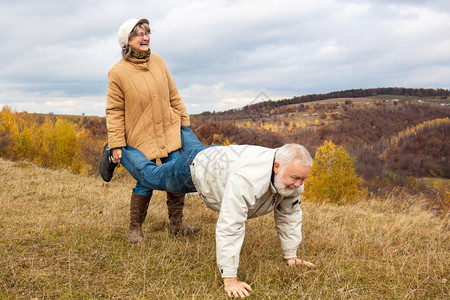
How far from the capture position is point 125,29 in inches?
143

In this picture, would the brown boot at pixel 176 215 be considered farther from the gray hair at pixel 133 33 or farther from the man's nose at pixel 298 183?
the man's nose at pixel 298 183

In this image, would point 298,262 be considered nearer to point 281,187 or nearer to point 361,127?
point 281,187

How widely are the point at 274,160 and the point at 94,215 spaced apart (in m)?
3.24

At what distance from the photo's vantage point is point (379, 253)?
370cm

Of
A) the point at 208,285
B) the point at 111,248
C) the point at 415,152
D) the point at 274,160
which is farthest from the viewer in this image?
the point at 415,152

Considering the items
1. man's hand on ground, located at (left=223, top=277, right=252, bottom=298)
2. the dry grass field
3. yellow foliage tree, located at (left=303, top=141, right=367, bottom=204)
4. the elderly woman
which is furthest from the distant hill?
man's hand on ground, located at (left=223, top=277, right=252, bottom=298)

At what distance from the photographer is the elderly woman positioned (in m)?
3.71

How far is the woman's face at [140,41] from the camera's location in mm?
3648

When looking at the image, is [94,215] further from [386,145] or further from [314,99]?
[314,99]

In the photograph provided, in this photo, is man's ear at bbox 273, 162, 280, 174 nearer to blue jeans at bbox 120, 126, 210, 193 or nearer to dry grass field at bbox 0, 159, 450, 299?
blue jeans at bbox 120, 126, 210, 193

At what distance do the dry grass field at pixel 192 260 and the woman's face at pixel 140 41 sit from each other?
2.06 metres

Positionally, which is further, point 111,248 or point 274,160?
point 111,248

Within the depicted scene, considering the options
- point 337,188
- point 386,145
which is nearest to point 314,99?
point 386,145

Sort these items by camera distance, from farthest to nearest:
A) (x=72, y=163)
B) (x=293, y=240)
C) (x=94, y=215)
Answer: (x=72, y=163) < (x=94, y=215) < (x=293, y=240)
